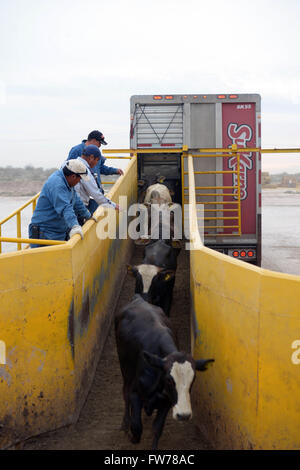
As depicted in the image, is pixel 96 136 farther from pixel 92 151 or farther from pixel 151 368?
pixel 151 368

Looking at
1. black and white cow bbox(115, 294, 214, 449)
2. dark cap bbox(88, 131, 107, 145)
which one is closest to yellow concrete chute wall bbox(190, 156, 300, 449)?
black and white cow bbox(115, 294, 214, 449)

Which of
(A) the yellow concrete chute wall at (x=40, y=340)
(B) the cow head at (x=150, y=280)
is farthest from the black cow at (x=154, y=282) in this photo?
(A) the yellow concrete chute wall at (x=40, y=340)

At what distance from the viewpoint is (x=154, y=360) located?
4.94 meters

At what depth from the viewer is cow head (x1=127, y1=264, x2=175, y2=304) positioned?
298 inches

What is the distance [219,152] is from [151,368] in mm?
8068

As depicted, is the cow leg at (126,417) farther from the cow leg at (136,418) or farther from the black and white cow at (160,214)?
the black and white cow at (160,214)

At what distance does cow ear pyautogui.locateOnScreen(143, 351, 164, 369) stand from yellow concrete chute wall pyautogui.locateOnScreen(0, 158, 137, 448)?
1158 mm

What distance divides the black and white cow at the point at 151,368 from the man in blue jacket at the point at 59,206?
1.24 metres

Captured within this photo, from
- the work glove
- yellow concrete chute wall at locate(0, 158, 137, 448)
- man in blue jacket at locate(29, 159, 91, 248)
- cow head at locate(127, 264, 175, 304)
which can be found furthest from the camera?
cow head at locate(127, 264, 175, 304)

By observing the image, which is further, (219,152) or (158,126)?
(158,126)

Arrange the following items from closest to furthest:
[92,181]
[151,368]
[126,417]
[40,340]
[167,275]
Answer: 1. [151,368]
2. [40,340]
3. [126,417]
4. [167,275]
5. [92,181]

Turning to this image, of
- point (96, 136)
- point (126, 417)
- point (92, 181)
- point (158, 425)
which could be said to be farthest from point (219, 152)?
point (158, 425)

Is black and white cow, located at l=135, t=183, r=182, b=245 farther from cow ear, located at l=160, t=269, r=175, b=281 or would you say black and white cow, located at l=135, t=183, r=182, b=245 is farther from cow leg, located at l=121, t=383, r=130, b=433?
cow leg, located at l=121, t=383, r=130, b=433
